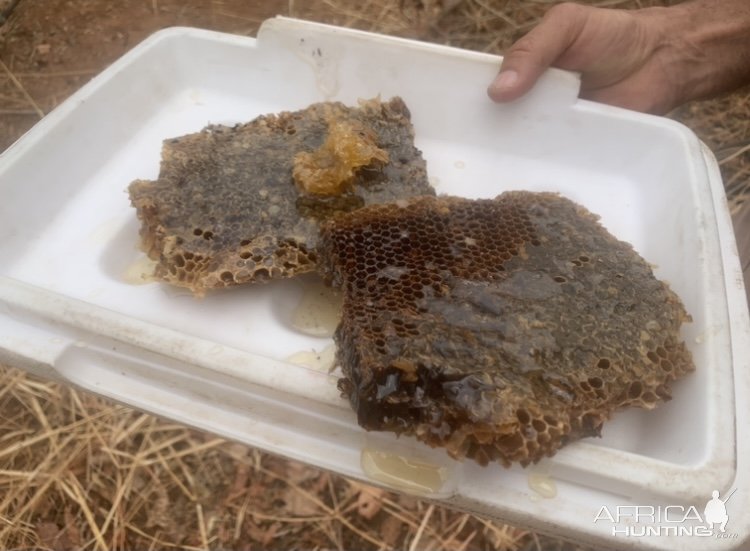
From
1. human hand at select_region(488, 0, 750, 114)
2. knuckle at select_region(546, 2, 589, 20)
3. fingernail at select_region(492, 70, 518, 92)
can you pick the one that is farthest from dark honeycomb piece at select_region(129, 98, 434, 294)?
knuckle at select_region(546, 2, 589, 20)

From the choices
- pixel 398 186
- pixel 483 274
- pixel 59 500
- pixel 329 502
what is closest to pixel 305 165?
pixel 398 186

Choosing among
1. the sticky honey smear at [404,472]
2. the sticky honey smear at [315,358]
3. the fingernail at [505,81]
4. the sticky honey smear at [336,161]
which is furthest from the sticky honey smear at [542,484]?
the fingernail at [505,81]

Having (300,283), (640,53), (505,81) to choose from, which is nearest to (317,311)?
(300,283)

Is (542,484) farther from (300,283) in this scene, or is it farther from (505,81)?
(505,81)

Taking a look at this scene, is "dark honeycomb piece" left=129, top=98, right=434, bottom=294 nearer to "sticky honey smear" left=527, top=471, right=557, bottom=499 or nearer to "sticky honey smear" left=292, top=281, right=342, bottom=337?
"sticky honey smear" left=292, top=281, right=342, bottom=337

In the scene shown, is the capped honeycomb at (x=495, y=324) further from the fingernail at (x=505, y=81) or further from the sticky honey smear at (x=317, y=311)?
the fingernail at (x=505, y=81)

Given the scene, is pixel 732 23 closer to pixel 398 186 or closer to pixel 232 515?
pixel 398 186
